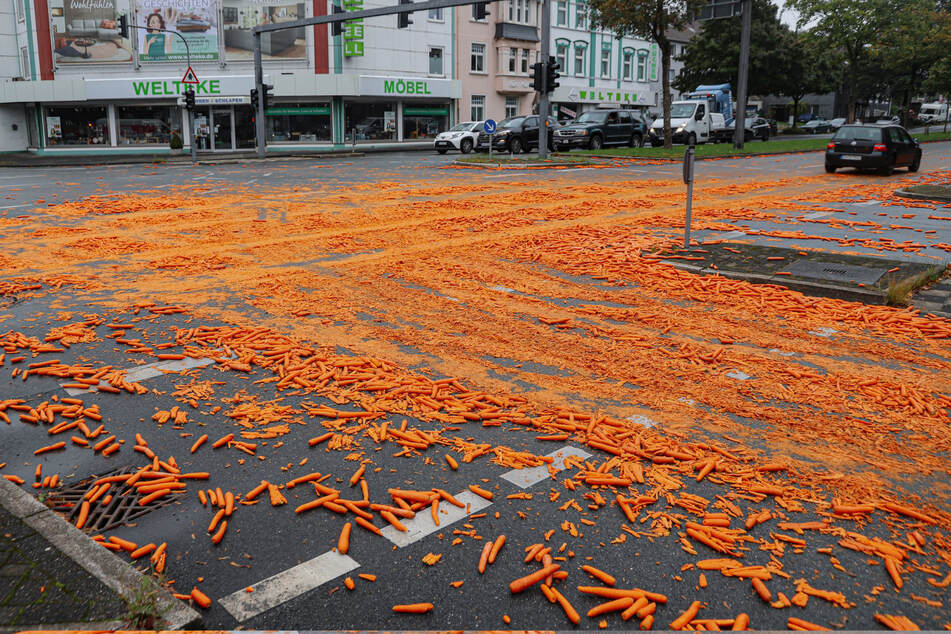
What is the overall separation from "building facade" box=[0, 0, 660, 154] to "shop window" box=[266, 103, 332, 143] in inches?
2.3

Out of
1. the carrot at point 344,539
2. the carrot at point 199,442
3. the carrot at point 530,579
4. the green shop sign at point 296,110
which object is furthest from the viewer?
the green shop sign at point 296,110

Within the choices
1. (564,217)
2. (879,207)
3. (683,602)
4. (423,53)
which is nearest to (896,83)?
(423,53)

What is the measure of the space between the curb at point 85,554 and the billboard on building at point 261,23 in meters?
44.3

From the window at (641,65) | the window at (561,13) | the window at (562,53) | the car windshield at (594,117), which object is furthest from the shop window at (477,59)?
the window at (641,65)

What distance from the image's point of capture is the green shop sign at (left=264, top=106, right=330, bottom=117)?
1791 inches

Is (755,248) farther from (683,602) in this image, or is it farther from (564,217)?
(683,602)

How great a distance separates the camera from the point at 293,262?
10.1 metres

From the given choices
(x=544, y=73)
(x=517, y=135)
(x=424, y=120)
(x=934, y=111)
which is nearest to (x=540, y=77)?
(x=544, y=73)

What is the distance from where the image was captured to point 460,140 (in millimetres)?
40344

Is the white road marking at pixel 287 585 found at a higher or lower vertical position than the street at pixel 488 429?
lower

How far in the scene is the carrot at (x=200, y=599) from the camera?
10.2 ft

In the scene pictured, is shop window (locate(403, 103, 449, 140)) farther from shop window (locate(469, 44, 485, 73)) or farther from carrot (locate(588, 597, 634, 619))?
carrot (locate(588, 597, 634, 619))

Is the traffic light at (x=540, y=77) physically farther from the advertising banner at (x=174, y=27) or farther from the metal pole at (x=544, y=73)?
the advertising banner at (x=174, y=27)

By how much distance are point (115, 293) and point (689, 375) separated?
6.09 m
